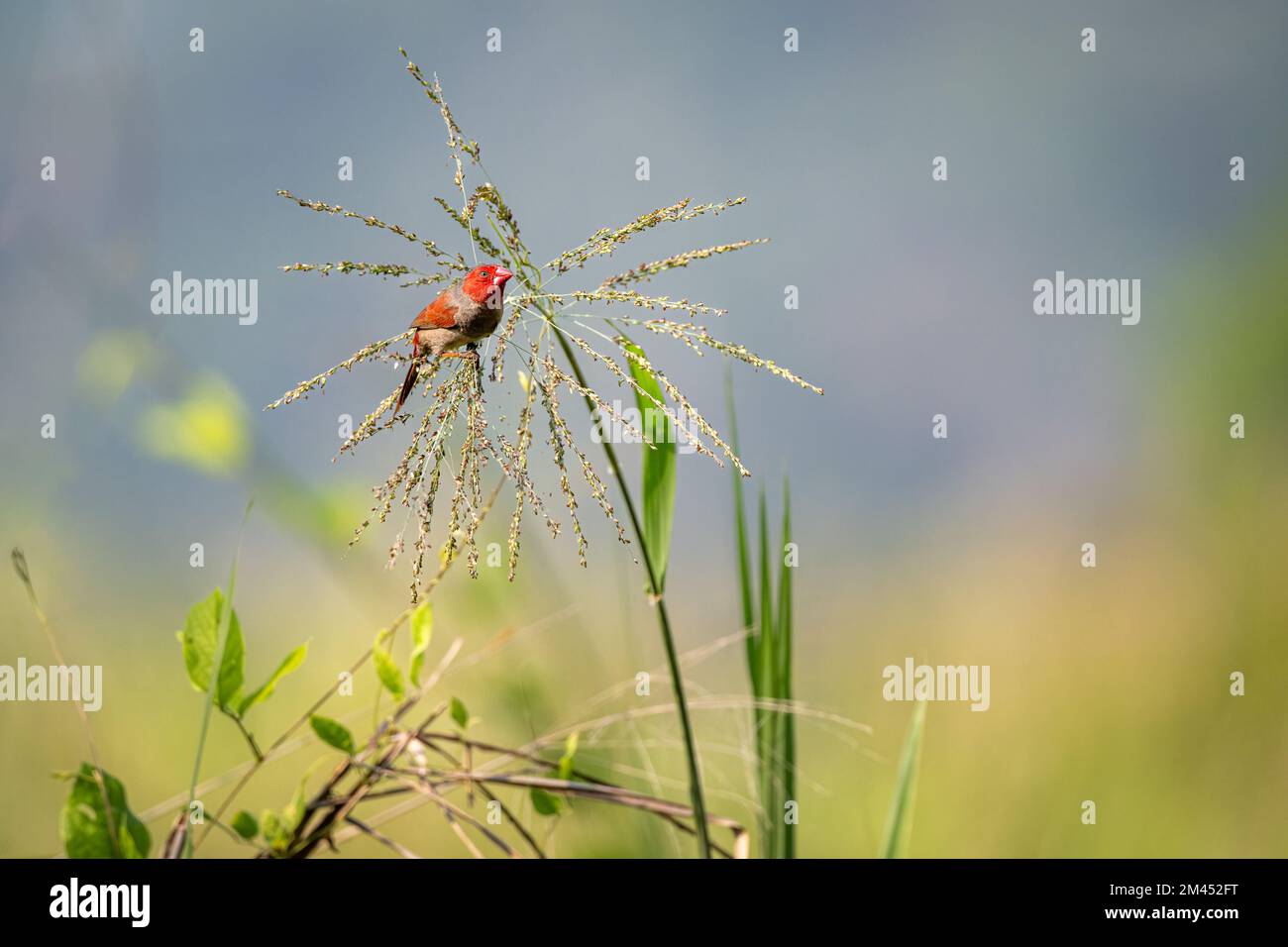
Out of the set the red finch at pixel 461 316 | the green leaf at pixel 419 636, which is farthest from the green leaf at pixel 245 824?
the red finch at pixel 461 316

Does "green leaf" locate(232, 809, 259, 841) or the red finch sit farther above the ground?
the red finch

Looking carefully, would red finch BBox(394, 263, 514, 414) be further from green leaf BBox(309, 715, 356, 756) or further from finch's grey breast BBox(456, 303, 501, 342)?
green leaf BBox(309, 715, 356, 756)

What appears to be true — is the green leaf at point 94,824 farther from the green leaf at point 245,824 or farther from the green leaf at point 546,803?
the green leaf at point 546,803

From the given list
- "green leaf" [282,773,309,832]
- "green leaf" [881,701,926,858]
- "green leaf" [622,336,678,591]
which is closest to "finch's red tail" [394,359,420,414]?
"green leaf" [622,336,678,591]

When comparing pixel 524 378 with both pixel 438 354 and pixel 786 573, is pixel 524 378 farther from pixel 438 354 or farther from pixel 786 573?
pixel 786 573
